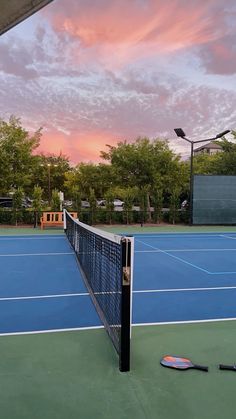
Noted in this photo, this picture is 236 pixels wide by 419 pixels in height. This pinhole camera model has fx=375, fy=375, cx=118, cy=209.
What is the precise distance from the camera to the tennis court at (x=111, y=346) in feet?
9.73

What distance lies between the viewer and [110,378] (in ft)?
11.1

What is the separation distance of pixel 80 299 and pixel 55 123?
2395 cm

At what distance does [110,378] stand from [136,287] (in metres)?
3.64

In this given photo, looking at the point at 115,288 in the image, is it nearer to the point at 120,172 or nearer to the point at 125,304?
the point at 125,304

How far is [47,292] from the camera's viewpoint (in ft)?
21.4

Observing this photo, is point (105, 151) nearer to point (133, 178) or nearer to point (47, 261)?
point (133, 178)

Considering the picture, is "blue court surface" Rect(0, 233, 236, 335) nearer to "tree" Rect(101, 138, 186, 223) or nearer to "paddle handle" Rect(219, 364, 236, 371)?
"paddle handle" Rect(219, 364, 236, 371)

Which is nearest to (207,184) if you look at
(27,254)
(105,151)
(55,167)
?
(105,151)

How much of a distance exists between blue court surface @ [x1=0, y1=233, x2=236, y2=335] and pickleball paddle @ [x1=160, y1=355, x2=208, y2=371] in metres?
1.23

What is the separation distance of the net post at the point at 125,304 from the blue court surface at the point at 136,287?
1311mm

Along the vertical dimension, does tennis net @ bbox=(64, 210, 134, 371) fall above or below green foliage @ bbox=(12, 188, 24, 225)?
below

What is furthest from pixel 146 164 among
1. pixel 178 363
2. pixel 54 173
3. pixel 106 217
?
pixel 178 363

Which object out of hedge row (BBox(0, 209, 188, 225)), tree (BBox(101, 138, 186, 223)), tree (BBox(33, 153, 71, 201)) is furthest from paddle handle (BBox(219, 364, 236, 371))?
tree (BBox(33, 153, 71, 201))

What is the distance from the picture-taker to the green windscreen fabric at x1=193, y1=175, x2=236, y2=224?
67.5ft
